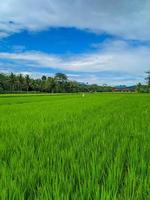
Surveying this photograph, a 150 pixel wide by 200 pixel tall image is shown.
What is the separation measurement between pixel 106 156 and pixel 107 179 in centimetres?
87

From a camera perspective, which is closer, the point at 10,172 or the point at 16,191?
the point at 16,191

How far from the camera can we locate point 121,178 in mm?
2627

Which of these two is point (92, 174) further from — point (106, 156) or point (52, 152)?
point (52, 152)

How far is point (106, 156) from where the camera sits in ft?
10.9

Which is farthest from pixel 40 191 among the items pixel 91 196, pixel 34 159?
pixel 34 159

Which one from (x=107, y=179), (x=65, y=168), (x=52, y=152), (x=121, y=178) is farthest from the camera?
(x=52, y=152)

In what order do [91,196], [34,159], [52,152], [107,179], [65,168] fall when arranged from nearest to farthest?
[91,196] → [107,179] → [65,168] → [34,159] → [52,152]

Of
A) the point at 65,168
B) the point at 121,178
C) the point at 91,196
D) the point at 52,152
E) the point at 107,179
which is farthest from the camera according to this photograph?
the point at 52,152

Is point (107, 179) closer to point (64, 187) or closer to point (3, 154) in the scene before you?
point (64, 187)

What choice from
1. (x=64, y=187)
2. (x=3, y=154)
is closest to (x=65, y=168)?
(x=64, y=187)

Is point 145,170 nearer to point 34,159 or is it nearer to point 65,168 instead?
point 65,168

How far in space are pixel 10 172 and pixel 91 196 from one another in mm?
886

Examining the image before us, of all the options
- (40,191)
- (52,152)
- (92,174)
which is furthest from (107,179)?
(52,152)

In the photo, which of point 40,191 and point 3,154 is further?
point 3,154
